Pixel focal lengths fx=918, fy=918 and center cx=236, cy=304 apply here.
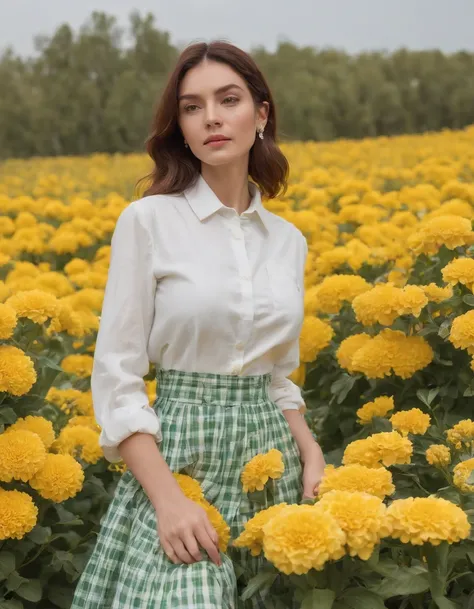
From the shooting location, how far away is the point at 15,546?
2314 millimetres

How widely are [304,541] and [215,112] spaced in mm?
1087

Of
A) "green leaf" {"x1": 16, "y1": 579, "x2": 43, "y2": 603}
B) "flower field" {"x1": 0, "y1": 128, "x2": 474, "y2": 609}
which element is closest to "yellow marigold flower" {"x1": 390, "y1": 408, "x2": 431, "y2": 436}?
"flower field" {"x1": 0, "y1": 128, "x2": 474, "y2": 609}

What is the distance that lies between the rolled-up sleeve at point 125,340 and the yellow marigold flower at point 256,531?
288 mm

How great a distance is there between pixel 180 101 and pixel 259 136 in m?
0.28

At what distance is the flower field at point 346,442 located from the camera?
159 centimetres

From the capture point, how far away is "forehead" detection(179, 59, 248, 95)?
7.15ft

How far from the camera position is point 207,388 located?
2078 mm

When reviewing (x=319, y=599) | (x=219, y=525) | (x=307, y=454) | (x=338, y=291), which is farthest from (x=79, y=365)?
(x=319, y=599)

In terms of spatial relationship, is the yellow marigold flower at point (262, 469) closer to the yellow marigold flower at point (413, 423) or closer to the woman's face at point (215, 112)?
the yellow marigold flower at point (413, 423)

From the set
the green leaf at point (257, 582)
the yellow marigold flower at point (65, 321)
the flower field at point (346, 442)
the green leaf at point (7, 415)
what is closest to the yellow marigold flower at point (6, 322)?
the flower field at point (346, 442)

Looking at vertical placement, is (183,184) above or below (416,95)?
above

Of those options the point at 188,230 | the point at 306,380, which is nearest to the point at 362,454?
the point at 188,230

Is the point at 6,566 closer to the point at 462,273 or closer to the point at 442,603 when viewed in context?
the point at 442,603

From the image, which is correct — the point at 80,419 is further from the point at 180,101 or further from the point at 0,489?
the point at 180,101
